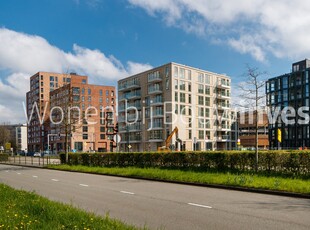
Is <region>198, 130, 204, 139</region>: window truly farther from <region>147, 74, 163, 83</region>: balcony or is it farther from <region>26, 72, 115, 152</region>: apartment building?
<region>26, 72, 115, 152</region>: apartment building

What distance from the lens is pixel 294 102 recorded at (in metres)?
79.0

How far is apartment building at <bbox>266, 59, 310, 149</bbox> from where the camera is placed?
76.5 m

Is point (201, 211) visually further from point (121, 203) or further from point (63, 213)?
point (63, 213)

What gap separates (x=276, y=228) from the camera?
22.9ft

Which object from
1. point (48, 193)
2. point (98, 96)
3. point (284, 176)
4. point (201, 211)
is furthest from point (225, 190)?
point (98, 96)

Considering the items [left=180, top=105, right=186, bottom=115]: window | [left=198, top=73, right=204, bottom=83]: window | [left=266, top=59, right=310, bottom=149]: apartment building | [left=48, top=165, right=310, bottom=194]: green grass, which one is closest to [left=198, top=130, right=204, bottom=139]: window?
[left=180, top=105, right=186, bottom=115]: window

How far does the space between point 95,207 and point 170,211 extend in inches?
91.5

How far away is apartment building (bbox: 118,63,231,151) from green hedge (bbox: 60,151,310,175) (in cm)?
4035

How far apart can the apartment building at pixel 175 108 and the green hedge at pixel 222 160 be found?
132ft

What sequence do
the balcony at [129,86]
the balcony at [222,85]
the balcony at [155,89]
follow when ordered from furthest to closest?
1. the balcony at [222,85]
2. the balcony at [129,86]
3. the balcony at [155,89]

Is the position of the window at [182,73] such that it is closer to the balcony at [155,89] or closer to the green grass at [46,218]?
the balcony at [155,89]

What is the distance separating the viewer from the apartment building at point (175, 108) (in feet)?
221

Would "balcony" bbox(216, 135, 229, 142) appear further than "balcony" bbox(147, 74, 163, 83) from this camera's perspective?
Yes

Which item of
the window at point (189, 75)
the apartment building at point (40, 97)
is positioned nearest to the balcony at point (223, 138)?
the window at point (189, 75)
